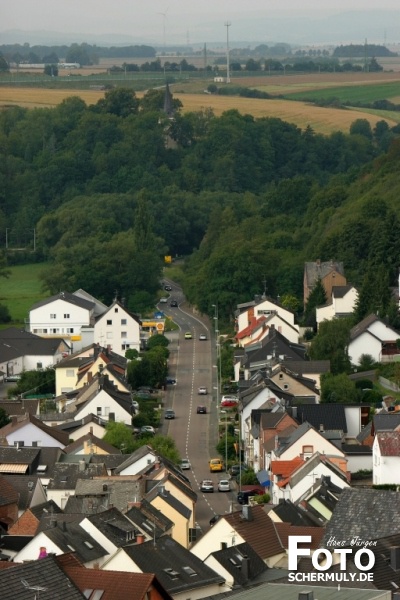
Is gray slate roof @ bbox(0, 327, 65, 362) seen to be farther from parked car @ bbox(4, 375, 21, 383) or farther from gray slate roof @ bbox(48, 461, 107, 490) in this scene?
gray slate roof @ bbox(48, 461, 107, 490)

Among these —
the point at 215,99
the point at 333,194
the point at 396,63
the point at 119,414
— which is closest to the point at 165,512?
the point at 119,414

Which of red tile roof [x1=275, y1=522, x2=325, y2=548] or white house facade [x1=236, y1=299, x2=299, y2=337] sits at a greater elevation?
red tile roof [x1=275, y1=522, x2=325, y2=548]

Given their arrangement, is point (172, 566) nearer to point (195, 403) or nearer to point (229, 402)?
point (229, 402)

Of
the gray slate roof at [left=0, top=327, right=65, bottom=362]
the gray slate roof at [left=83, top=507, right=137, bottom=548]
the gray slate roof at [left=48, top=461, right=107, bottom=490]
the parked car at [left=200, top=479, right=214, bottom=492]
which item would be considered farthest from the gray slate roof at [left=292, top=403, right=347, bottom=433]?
the gray slate roof at [left=0, top=327, right=65, bottom=362]

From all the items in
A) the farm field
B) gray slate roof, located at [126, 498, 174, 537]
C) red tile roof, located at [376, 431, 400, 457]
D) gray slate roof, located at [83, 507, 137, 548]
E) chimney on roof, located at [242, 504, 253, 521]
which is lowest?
the farm field

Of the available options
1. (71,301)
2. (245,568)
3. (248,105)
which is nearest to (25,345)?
(71,301)

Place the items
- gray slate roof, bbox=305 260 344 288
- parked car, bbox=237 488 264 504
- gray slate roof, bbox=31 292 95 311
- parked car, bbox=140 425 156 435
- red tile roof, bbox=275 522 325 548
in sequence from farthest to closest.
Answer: gray slate roof, bbox=31 292 95 311, gray slate roof, bbox=305 260 344 288, parked car, bbox=140 425 156 435, parked car, bbox=237 488 264 504, red tile roof, bbox=275 522 325 548
